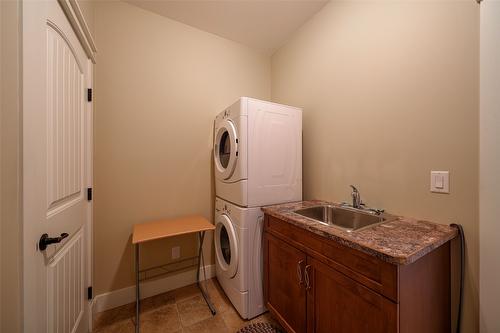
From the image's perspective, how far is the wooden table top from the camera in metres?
1.54

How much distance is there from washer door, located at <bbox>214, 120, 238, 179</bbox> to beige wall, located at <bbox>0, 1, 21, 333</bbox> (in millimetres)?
1163

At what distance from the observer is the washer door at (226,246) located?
1.63 m

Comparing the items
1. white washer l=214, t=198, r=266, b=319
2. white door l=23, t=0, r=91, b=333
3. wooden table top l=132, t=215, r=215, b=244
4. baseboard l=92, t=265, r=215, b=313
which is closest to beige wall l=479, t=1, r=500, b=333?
→ white washer l=214, t=198, r=266, b=319

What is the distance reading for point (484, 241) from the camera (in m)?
0.95

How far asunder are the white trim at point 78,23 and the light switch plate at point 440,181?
2.25 metres

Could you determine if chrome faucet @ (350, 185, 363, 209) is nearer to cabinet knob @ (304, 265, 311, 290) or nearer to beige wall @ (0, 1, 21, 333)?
cabinet knob @ (304, 265, 311, 290)

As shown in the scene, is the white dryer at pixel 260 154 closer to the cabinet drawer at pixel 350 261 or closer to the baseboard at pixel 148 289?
the cabinet drawer at pixel 350 261

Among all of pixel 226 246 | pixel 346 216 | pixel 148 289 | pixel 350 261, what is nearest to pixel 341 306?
pixel 350 261

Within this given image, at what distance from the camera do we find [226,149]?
1.93 meters

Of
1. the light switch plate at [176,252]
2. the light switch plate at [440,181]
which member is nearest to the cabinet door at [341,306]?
the light switch plate at [440,181]

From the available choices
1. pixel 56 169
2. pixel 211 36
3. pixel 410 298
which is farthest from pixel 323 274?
pixel 211 36

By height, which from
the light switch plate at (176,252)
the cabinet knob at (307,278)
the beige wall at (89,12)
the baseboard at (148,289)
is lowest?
the baseboard at (148,289)

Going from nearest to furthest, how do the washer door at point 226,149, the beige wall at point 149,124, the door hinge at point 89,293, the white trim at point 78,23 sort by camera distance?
the white trim at point 78,23
the door hinge at point 89,293
the washer door at point 226,149
the beige wall at point 149,124

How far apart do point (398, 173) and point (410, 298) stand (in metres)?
0.80
